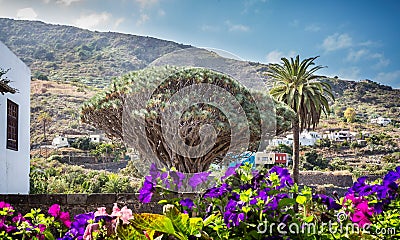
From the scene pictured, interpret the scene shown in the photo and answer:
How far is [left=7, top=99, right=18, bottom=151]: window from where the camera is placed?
9.32 metres

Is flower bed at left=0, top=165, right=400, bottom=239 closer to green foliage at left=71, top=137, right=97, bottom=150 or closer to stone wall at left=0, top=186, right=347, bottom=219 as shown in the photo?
stone wall at left=0, top=186, right=347, bottom=219

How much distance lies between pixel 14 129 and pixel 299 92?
9.28 meters

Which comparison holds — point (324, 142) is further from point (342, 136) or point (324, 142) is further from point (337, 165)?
point (337, 165)

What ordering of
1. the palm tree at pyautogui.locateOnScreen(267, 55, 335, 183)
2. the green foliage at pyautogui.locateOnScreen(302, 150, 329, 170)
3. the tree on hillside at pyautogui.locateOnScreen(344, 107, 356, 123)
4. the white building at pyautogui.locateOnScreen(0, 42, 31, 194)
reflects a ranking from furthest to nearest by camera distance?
the tree on hillside at pyautogui.locateOnScreen(344, 107, 356, 123), the green foliage at pyautogui.locateOnScreen(302, 150, 329, 170), the palm tree at pyautogui.locateOnScreen(267, 55, 335, 183), the white building at pyautogui.locateOnScreen(0, 42, 31, 194)

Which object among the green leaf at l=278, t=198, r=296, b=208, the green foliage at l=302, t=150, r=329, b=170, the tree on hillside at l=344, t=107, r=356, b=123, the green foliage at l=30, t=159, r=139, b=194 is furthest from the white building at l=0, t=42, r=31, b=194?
the tree on hillside at l=344, t=107, r=356, b=123

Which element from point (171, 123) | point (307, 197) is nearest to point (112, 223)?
point (307, 197)

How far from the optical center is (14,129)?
9742 mm

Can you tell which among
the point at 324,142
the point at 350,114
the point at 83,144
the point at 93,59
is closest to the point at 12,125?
the point at 83,144

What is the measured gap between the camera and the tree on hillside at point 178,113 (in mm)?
9602

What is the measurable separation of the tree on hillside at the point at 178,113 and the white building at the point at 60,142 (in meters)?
21.5

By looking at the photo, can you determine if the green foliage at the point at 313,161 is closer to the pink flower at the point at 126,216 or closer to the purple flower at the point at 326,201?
the purple flower at the point at 326,201

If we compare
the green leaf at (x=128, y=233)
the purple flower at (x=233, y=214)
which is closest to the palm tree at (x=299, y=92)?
the purple flower at (x=233, y=214)

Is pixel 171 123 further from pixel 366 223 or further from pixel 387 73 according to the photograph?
pixel 387 73

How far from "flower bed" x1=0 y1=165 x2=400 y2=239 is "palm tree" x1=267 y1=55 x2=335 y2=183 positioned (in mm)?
13523
